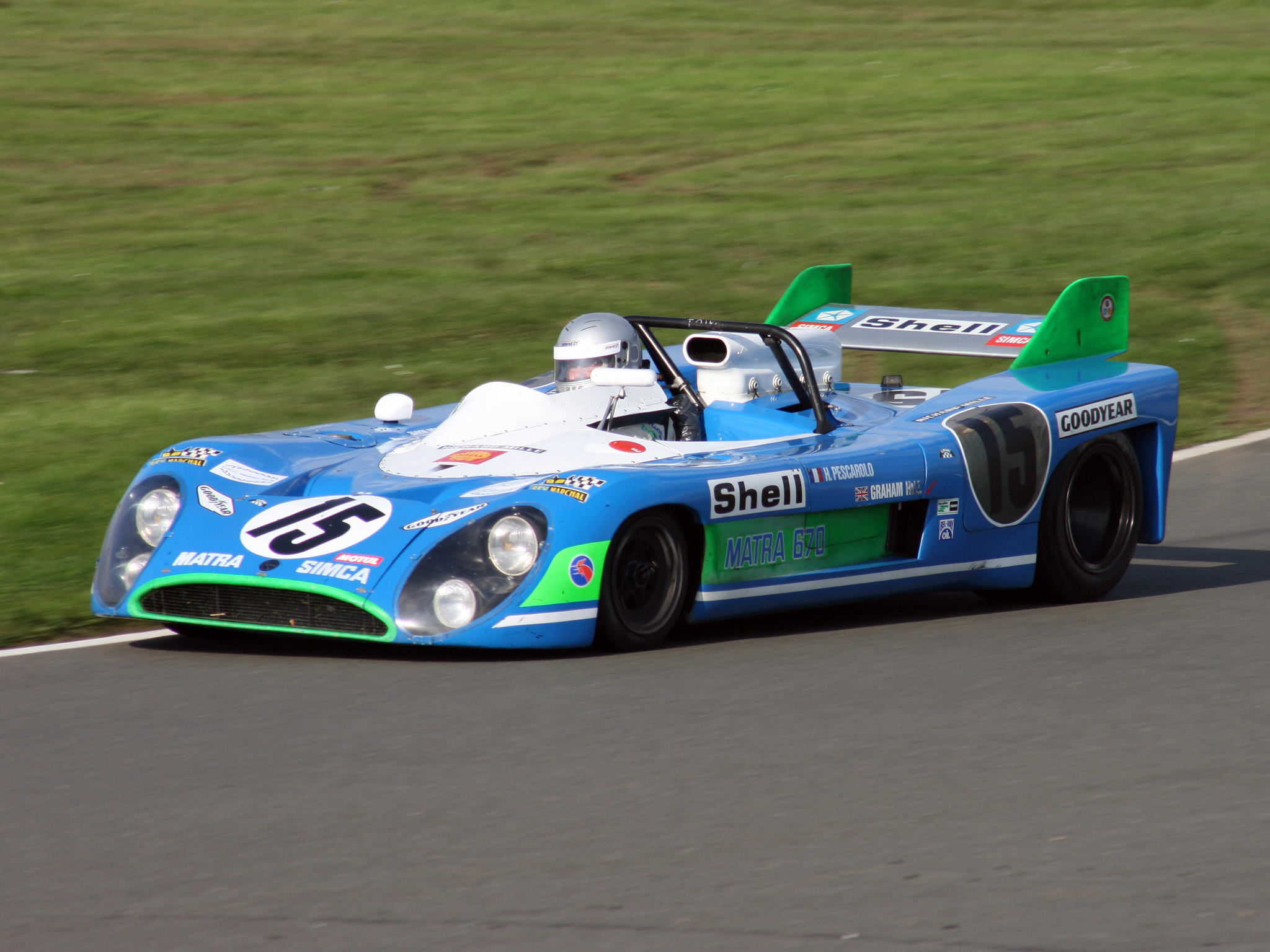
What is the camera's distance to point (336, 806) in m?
4.62

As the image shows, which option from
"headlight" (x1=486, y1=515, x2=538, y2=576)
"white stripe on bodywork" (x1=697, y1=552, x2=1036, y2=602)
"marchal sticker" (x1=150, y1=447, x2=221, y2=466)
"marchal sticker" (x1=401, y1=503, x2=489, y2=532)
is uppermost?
"marchal sticker" (x1=150, y1=447, x2=221, y2=466)

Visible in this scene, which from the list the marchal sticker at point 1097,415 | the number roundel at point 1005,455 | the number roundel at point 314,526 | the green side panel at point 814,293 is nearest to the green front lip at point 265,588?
the number roundel at point 314,526

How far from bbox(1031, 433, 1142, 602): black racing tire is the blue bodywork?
Result: 0.08 metres

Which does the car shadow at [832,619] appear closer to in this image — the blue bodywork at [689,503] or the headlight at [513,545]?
the blue bodywork at [689,503]

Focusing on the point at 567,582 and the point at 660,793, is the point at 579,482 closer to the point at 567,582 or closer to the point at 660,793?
the point at 567,582

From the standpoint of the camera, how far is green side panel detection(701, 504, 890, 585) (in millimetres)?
6605

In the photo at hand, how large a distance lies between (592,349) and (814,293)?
248 centimetres

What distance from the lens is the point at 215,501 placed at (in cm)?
664

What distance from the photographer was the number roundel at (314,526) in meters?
6.25

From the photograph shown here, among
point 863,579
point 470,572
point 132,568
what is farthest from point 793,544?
point 132,568

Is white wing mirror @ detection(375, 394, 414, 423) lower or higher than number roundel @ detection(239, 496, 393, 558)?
higher

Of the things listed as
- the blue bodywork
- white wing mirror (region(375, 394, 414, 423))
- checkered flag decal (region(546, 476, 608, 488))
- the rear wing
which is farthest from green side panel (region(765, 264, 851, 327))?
checkered flag decal (region(546, 476, 608, 488))

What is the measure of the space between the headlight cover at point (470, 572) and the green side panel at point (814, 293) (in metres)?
3.32

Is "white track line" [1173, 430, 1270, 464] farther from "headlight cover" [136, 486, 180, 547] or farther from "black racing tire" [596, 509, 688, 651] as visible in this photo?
"headlight cover" [136, 486, 180, 547]
